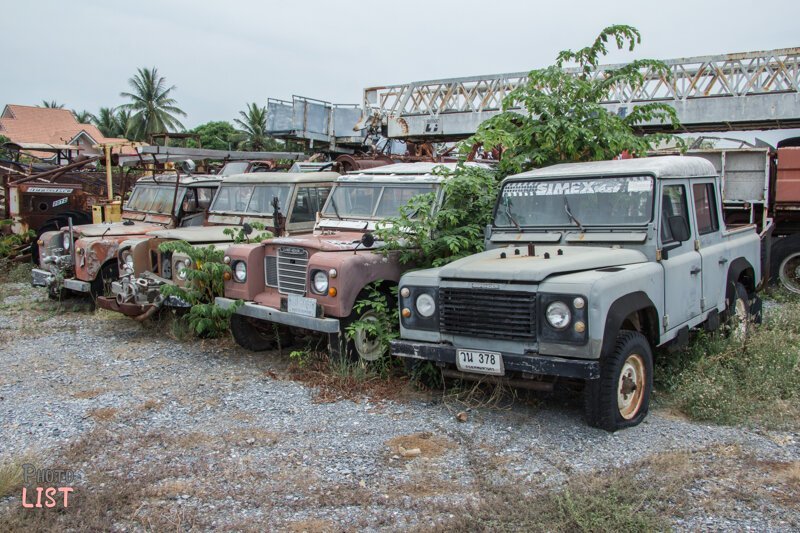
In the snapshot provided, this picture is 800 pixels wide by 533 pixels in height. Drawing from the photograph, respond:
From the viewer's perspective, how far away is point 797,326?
705 centimetres

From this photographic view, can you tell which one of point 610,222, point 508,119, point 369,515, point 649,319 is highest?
point 508,119

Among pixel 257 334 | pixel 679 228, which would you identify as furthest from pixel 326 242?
pixel 679 228

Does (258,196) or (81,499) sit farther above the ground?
(258,196)

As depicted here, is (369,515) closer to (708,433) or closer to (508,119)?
(708,433)

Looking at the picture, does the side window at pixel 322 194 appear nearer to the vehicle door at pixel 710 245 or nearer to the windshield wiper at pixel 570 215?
the windshield wiper at pixel 570 215

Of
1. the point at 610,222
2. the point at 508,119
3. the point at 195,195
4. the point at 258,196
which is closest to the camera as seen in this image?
the point at 610,222

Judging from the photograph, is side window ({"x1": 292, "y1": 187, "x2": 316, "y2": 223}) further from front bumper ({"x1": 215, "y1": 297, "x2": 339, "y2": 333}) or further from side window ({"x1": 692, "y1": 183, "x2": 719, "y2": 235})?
side window ({"x1": 692, "y1": 183, "x2": 719, "y2": 235})

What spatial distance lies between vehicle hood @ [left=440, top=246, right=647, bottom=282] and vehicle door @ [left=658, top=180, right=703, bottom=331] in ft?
0.99

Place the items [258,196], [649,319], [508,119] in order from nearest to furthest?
[649,319] → [508,119] → [258,196]

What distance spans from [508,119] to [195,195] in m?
4.68

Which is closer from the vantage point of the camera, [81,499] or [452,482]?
[81,499]

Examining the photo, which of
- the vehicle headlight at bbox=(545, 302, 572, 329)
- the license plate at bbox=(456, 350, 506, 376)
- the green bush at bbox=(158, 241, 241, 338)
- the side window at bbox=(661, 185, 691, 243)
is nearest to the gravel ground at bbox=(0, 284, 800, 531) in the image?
the license plate at bbox=(456, 350, 506, 376)

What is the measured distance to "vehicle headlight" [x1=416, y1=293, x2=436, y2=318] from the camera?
508 centimetres

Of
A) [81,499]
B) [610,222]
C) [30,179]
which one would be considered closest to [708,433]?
[610,222]
